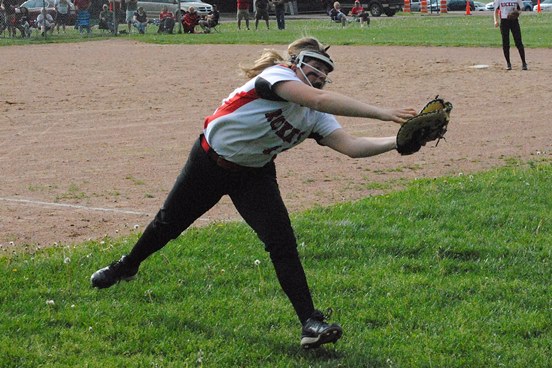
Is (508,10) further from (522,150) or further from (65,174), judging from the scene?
(65,174)

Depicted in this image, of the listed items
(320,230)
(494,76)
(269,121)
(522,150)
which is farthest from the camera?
(494,76)

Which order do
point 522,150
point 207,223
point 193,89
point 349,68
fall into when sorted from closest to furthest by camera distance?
1. point 207,223
2. point 522,150
3. point 193,89
4. point 349,68

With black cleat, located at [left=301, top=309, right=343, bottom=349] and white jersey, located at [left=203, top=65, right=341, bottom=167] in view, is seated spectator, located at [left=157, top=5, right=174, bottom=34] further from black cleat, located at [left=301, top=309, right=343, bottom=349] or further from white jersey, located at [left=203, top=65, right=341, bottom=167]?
black cleat, located at [left=301, top=309, right=343, bottom=349]

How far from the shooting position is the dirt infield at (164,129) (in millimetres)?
9406

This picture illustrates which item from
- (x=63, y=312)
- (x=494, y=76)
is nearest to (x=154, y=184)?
(x=63, y=312)

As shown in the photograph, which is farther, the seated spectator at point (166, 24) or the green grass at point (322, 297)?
the seated spectator at point (166, 24)

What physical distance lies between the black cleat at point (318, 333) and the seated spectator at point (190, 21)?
32085 mm

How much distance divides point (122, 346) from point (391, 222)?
331 centimetres

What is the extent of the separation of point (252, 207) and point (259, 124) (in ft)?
1.67

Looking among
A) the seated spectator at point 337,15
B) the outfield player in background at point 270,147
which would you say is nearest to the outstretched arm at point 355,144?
the outfield player in background at point 270,147

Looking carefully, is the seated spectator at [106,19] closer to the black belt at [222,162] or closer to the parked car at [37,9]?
the parked car at [37,9]

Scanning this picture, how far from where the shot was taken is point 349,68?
2148cm

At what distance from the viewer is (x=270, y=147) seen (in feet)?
18.5

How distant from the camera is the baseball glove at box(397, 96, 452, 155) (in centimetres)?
526
